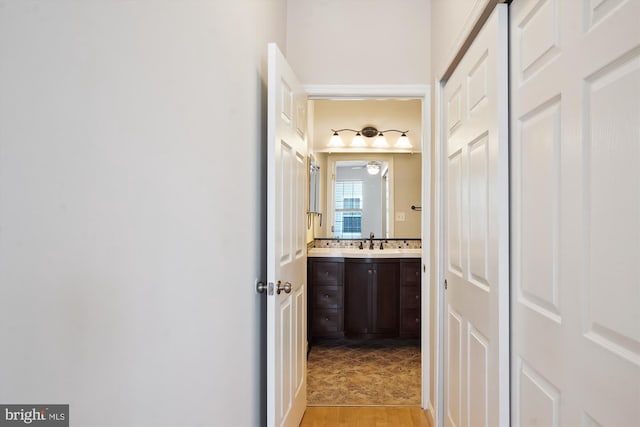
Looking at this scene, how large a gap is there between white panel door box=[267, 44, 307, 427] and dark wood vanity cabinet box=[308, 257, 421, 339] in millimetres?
1381

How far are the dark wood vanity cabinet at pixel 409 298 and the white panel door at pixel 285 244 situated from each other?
63.6 inches

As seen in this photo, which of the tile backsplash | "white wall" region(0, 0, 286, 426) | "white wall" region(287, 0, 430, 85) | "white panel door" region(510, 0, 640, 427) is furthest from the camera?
the tile backsplash

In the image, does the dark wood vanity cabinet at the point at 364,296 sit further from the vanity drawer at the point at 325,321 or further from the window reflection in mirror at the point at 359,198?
the window reflection in mirror at the point at 359,198

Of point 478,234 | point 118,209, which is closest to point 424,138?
point 478,234

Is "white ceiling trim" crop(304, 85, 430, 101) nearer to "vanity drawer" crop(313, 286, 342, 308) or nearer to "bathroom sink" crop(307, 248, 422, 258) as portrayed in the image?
"bathroom sink" crop(307, 248, 422, 258)

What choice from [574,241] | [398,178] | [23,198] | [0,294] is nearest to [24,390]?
A: [0,294]

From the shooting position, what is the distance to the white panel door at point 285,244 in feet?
5.51

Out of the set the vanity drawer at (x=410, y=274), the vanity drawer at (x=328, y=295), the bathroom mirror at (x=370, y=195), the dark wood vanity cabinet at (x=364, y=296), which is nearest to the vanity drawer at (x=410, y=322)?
the dark wood vanity cabinet at (x=364, y=296)

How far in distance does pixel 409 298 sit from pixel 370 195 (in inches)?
46.7

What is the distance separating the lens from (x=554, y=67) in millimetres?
1038

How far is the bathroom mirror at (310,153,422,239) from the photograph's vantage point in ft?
14.4

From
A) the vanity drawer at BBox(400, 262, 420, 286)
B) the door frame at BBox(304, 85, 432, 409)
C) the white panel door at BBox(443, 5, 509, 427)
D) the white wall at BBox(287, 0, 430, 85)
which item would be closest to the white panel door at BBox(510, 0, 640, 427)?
the white panel door at BBox(443, 5, 509, 427)

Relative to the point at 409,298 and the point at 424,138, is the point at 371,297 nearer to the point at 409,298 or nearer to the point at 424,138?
the point at 409,298

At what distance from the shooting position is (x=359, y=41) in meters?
2.56
